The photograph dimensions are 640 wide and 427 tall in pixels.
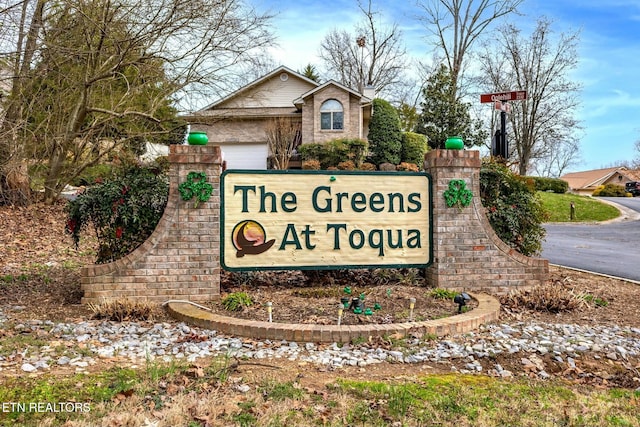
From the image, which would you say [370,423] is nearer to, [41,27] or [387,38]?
[41,27]

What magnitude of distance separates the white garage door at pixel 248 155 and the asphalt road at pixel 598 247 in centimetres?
1467

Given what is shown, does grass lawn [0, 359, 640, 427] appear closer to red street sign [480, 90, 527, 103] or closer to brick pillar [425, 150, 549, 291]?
brick pillar [425, 150, 549, 291]

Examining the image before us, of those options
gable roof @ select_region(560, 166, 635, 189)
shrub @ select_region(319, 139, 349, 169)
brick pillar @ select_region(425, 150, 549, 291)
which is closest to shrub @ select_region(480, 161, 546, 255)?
brick pillar @ select_region(425, 150, 549, 291)

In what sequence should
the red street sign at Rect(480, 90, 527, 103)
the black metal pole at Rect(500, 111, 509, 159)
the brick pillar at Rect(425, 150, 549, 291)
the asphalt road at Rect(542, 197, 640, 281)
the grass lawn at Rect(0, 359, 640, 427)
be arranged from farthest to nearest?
the asphalt road at Rect(542, 197, 640, 281)
the black metal pole at Rect(500, 111, 509, 159)
the red street sign at Rect(480, 90, 527, 103)
the brick pillar at Rect(425, 150, 549, 291)
the grass lawn at Rect(0, 359, 640, 427)

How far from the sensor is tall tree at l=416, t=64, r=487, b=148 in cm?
2897

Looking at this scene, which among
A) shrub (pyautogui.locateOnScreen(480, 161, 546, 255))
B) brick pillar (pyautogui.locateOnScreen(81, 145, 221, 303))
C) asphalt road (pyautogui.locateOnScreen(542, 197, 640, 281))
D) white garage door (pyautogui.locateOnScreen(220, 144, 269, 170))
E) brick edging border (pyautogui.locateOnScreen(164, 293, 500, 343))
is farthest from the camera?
white garage door (pyautogui.locateOnScreen(220, 144, 269, 170))

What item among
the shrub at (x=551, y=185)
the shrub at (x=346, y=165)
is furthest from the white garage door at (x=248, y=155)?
the shrub at (x=551, y=185)

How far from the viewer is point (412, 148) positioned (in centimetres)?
2589

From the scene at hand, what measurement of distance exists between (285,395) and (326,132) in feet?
73.8

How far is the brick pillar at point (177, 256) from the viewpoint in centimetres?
581

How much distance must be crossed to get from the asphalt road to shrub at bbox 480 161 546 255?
2522 mm

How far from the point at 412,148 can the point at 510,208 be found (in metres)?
19.0

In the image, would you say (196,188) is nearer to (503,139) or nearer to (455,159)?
(455,159)

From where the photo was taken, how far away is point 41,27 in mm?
8453
